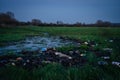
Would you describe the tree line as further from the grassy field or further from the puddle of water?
the puddle of water

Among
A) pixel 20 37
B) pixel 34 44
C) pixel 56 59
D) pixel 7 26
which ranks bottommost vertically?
pixel 56 59

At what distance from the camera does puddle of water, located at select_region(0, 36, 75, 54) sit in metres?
2.34

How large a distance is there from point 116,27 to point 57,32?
3.74 feet

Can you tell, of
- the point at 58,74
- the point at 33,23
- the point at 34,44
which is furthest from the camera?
the point at 34,44

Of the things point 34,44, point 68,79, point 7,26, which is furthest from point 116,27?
point 7,26

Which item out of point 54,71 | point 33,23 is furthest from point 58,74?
point 33,23

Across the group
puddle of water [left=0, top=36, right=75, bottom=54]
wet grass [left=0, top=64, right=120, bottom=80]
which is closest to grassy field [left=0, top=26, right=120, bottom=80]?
wet grass [left=0, top=64, right=120, bottom=80]

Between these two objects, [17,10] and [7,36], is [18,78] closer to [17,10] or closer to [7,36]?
[7,36]

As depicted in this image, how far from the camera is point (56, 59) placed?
2357 mm

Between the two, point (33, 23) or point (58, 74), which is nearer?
point (58, 74)

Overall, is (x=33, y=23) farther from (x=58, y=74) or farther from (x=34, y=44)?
(x=58, y=74)

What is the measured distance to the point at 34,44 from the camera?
2.66 metres

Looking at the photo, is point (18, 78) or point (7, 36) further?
point (7, 36)

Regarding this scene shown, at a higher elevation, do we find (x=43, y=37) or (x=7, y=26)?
(x=7, y=26)
